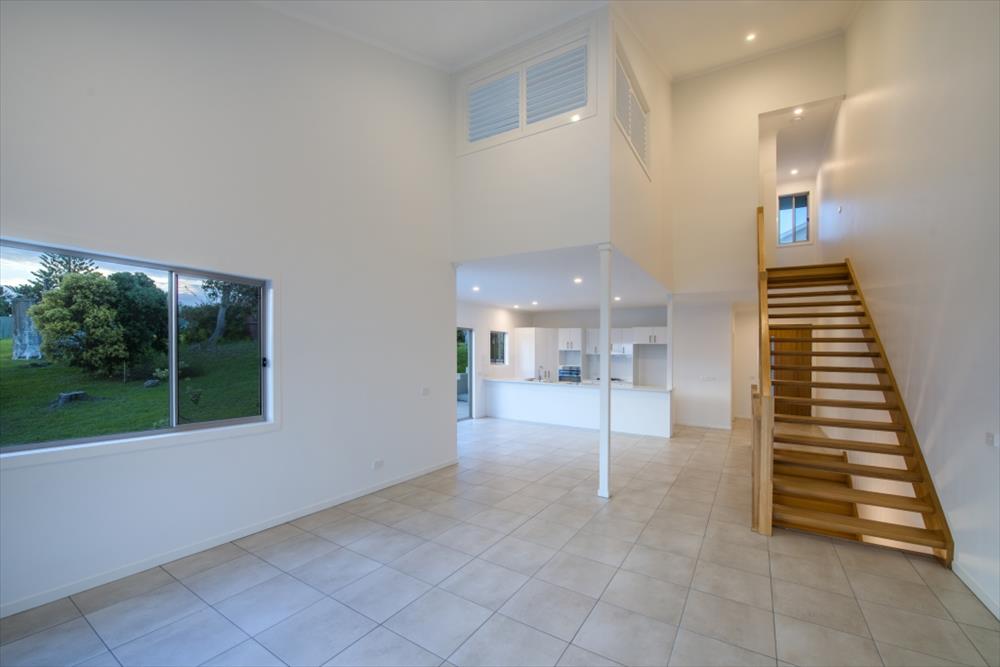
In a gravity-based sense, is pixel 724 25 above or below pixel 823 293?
above

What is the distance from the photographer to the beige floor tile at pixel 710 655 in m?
2.14

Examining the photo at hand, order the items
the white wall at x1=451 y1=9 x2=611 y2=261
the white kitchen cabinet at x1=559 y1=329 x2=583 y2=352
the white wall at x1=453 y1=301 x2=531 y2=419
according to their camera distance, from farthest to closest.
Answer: the white kitchen cabinet at x1=559 y1=329 x2=583 y2=352, the white wall at x1=453 y1=301 x2=531 y2=419, the white wall at x1=451 y1=9 x2=611 y2=261

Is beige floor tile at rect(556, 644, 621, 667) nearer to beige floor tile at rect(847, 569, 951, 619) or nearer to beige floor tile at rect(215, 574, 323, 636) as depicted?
beige floor tile at rect(215, 574, 323, 636)

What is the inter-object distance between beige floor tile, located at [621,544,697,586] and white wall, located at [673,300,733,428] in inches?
234

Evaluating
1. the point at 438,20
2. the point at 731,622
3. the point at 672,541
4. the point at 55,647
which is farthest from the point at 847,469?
the point at 438,20

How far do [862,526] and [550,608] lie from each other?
2816 millimetres

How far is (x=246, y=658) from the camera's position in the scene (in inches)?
85.8

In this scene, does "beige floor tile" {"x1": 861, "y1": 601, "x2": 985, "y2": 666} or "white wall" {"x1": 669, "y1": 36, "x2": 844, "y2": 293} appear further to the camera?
"white wall" {"x1": 669, "y1": 36, "x2": 844, "y2": 293}

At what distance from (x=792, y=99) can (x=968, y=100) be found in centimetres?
442

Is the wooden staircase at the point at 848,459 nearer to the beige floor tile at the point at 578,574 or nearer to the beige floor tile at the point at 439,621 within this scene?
the beige floor tile at the point at 578,574

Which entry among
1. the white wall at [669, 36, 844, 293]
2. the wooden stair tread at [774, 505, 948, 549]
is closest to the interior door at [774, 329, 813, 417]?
the white wall at [669, 36, 844, 293]

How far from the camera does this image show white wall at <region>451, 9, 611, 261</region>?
441 cm

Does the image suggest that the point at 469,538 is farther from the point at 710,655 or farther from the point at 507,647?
the point at 710,655

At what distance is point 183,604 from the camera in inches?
104
